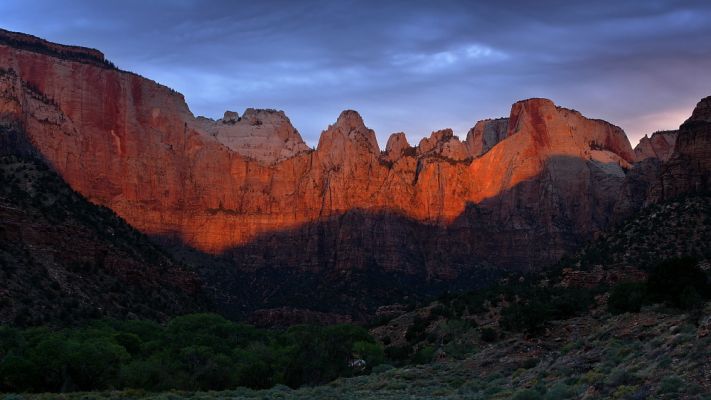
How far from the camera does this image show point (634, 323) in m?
45.3

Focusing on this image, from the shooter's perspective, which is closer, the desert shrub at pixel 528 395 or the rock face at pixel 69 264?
the desert shrub at pixel 528 395

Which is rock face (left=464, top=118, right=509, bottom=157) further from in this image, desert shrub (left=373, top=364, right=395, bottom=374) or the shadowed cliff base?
desert shrub (left=373, top=364, right=395, bottom=374)

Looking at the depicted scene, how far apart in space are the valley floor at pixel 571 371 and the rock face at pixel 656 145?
127610 mm

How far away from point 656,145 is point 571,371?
5999 inches

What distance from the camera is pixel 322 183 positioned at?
7062 inches

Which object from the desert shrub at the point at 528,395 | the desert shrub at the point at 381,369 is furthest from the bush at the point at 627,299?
the desert shrub at the point at 528,395

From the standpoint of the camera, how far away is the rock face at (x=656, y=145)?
6983 inches

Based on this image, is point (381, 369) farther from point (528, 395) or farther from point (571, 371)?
point (528, 395)

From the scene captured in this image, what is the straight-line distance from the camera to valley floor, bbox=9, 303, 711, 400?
29.8 meters

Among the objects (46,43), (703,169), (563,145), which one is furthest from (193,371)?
(563,145)

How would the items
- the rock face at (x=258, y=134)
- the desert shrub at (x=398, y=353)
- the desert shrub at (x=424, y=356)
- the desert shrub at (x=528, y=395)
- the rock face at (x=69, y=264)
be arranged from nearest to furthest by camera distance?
the desert shrub at (x=528, y=395)
the desert shrub at (x=424, y=356)
the desert shrub at (x=398, y=353)
the rock face at (x=69, y=264)
the rock face at (x=258, y=134)

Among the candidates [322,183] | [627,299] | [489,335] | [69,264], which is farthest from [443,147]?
[627,299]

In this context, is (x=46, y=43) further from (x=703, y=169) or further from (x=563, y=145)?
(x=703, y=169)

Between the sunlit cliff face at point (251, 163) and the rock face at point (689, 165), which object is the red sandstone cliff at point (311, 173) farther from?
the rock face at point (689, 165)
